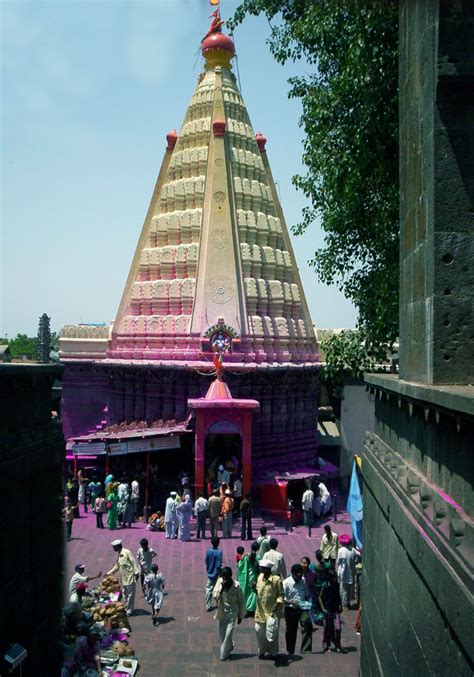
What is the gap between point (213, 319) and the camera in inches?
797

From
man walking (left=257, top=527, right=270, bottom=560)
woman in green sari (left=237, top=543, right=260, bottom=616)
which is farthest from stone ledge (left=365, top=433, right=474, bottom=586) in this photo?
man walking (left=257, top=527, right=270, bottom=560)

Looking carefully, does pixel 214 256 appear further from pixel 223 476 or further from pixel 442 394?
pixel 442 394

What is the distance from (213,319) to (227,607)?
39.8 feet

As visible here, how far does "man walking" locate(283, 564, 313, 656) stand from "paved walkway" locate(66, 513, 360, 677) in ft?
0.92

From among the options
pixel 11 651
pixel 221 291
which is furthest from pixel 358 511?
pixel 221 291

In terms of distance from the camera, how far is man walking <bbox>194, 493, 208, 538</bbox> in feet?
49.1

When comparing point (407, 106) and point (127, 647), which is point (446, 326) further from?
point (127, 647)

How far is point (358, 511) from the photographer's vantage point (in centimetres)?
1081

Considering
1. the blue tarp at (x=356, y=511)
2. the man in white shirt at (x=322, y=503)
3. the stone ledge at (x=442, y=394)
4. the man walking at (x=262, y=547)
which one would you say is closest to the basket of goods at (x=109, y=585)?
the man walking at (x=262, y=547)

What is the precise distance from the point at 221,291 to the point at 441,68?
610 inches

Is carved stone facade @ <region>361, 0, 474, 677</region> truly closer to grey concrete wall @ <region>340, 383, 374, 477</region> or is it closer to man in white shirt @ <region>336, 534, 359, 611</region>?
man in white shirt @ <region>336, 534, 359, 611</region>

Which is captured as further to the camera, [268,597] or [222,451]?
[222,451]

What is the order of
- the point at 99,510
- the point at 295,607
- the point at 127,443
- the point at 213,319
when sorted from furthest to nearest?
the point at 213,319
the point at 127,443
the point at 99,510
the point at 295,607

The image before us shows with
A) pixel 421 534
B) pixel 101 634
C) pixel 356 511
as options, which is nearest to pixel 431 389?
pixel 421 534
